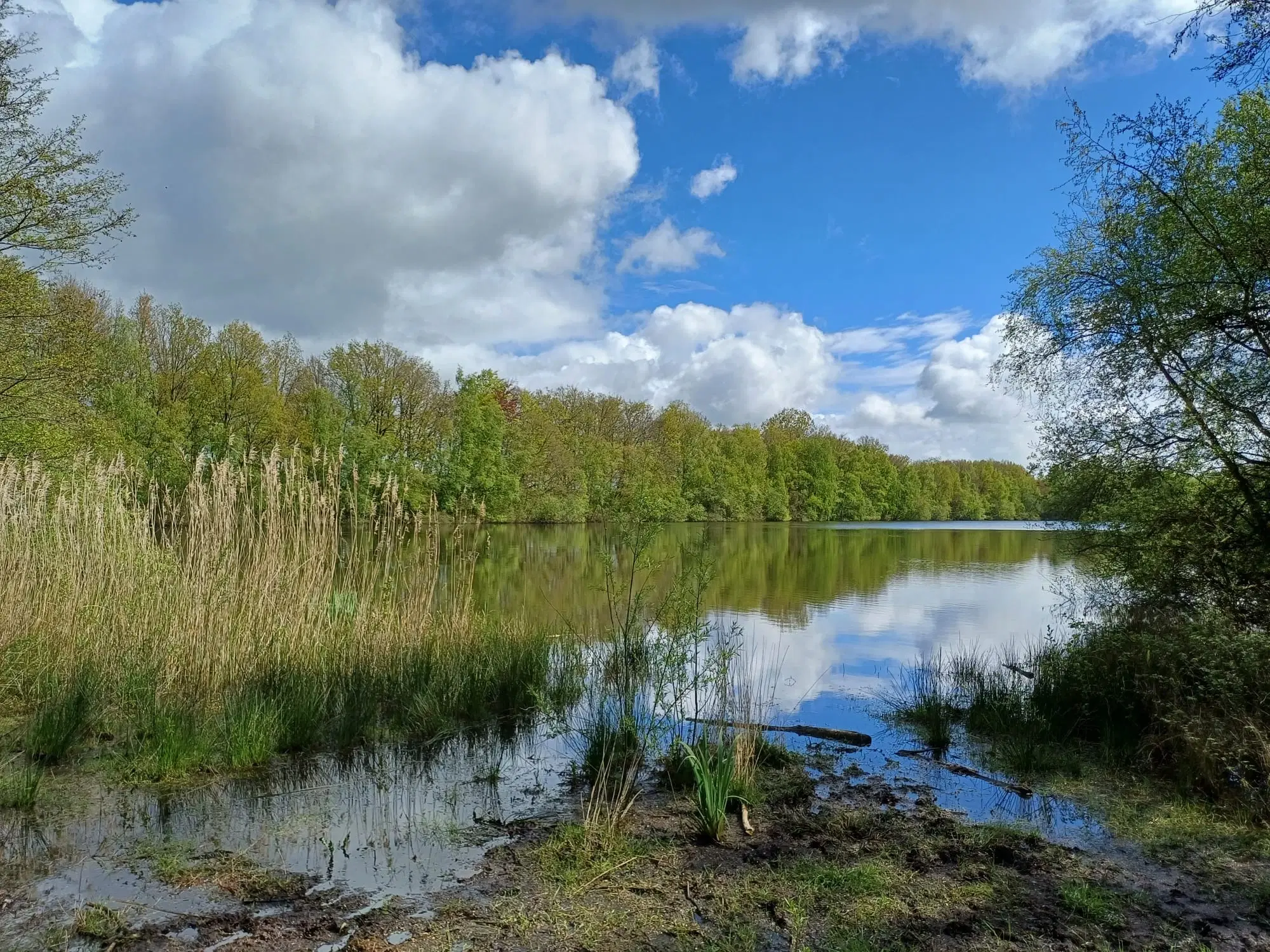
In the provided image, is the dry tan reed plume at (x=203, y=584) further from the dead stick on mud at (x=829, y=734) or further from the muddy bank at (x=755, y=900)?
the dead stick on mud at (x=829, y=734)

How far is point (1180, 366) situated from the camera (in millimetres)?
7734

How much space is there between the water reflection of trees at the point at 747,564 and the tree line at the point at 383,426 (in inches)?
71.3

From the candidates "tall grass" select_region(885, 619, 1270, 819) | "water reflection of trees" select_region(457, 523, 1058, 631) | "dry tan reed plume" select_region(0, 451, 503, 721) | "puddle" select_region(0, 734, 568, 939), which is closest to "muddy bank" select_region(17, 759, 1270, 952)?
"puddle" select_region(0, 734, 568, 939)

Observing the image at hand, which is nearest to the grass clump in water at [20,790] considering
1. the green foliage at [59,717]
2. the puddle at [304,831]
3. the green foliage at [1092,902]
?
the puddle at [304,831]

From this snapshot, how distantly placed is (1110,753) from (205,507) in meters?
7.73

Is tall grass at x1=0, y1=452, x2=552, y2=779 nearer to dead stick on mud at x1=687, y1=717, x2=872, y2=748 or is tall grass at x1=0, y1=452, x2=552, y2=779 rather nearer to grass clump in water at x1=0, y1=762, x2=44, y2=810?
grass clump in water at x1=0, y1=762, x2=44, y2=810

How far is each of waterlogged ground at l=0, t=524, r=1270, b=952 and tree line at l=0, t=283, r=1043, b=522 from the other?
2.33 metres

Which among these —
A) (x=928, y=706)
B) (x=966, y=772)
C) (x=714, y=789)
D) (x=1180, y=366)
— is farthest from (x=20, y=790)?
(x=1180, y=366)

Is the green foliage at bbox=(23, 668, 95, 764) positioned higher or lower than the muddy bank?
higher

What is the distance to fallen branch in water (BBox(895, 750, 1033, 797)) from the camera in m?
5.11

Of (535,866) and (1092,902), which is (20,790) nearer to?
(535,866)

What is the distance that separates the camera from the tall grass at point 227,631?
203 inches

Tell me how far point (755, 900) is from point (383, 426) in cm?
3795

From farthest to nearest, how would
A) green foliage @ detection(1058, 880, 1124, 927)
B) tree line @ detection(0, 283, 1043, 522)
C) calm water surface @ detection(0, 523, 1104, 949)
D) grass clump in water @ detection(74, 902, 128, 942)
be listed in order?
1. tree line @ detection(0, 283, 1043, 522)
2. calm water surface @ detection(0, 523, 1104, 949)
3. green foliage @ detection(1058, 880, 1124, 927)
4. grass clump in water @ detection(74, 902, 128, 942)
